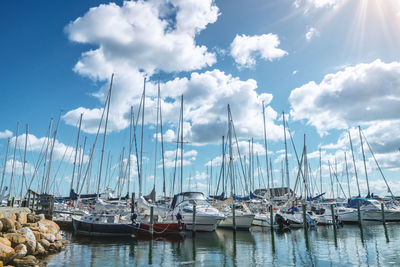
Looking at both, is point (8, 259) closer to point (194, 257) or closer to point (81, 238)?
point (194, 257)

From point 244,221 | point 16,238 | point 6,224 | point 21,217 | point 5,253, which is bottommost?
point 244,221

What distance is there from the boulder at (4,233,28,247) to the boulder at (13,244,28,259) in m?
0.88

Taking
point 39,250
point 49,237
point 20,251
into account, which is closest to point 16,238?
point 20,251

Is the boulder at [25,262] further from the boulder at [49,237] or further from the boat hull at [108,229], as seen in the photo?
the boat hull at [108,229]

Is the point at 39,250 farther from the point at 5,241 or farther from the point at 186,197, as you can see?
the point at 186,197

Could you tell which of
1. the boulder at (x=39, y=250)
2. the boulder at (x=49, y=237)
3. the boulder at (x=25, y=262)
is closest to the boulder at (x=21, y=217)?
the boulder at (x=49, y=237)

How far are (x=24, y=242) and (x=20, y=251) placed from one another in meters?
1.62

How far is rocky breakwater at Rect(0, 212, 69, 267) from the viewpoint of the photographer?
14324mm

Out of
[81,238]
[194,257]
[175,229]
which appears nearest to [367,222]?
[175,229]

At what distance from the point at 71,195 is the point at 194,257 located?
34.6m

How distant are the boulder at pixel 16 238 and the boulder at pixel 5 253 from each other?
1978mm

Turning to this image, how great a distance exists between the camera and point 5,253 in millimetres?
13922

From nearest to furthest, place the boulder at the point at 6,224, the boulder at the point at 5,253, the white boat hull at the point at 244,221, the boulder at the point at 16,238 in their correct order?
the boulder at the point at 5,253 < the boulder at the point at 16,238 < the boulder at the point at 6,224 < the white boat hull at the point at 244,221

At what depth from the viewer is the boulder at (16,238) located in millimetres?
16141
